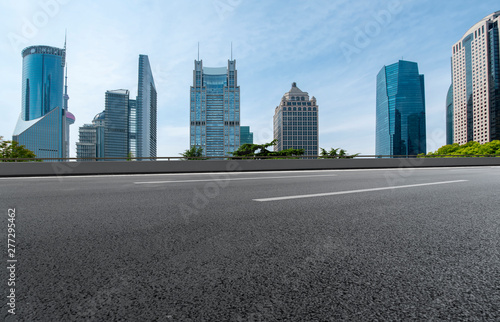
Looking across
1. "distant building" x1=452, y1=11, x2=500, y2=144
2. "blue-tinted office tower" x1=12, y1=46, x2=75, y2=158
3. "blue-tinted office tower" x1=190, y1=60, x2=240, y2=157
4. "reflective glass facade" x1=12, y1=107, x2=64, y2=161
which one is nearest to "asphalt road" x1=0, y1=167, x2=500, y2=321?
"distant building" x1=452, y1=11, x2=500, y2=144

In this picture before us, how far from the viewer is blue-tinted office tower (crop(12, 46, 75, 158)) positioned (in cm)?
12225

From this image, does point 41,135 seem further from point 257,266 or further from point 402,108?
point 402,108

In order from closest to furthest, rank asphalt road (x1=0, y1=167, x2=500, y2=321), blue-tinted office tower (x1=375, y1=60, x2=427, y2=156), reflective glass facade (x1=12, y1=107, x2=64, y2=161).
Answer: asphalt road (x1=0, y1=167, x2=500, y2=321) < blue-tinted office tower (x1=375, y1=60, x2=427, y2=156) < reflective glass facade (x1=12, y1=107, x2=64, y2=161)

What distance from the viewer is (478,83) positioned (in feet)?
309

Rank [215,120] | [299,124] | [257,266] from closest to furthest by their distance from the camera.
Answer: [257,266], [299,124], [215,120]

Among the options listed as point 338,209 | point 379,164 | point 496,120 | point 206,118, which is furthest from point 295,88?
point 338,209

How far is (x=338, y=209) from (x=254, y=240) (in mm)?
1710

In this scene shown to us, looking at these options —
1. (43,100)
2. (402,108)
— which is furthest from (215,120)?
(402,108)

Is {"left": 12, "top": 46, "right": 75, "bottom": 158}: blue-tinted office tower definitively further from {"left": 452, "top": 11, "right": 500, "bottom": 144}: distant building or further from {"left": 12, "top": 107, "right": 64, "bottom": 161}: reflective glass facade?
{"left": 452, "top": 11, "right": 500, "bottom": 144}: distant building

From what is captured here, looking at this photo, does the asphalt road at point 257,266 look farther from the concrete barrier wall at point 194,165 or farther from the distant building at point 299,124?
the distant building at point 299,124

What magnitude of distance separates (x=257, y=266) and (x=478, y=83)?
128 m

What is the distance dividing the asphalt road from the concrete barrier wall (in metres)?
10.7

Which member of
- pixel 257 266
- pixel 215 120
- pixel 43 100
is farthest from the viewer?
pixel 215 120

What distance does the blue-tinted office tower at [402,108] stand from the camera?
10838cm
